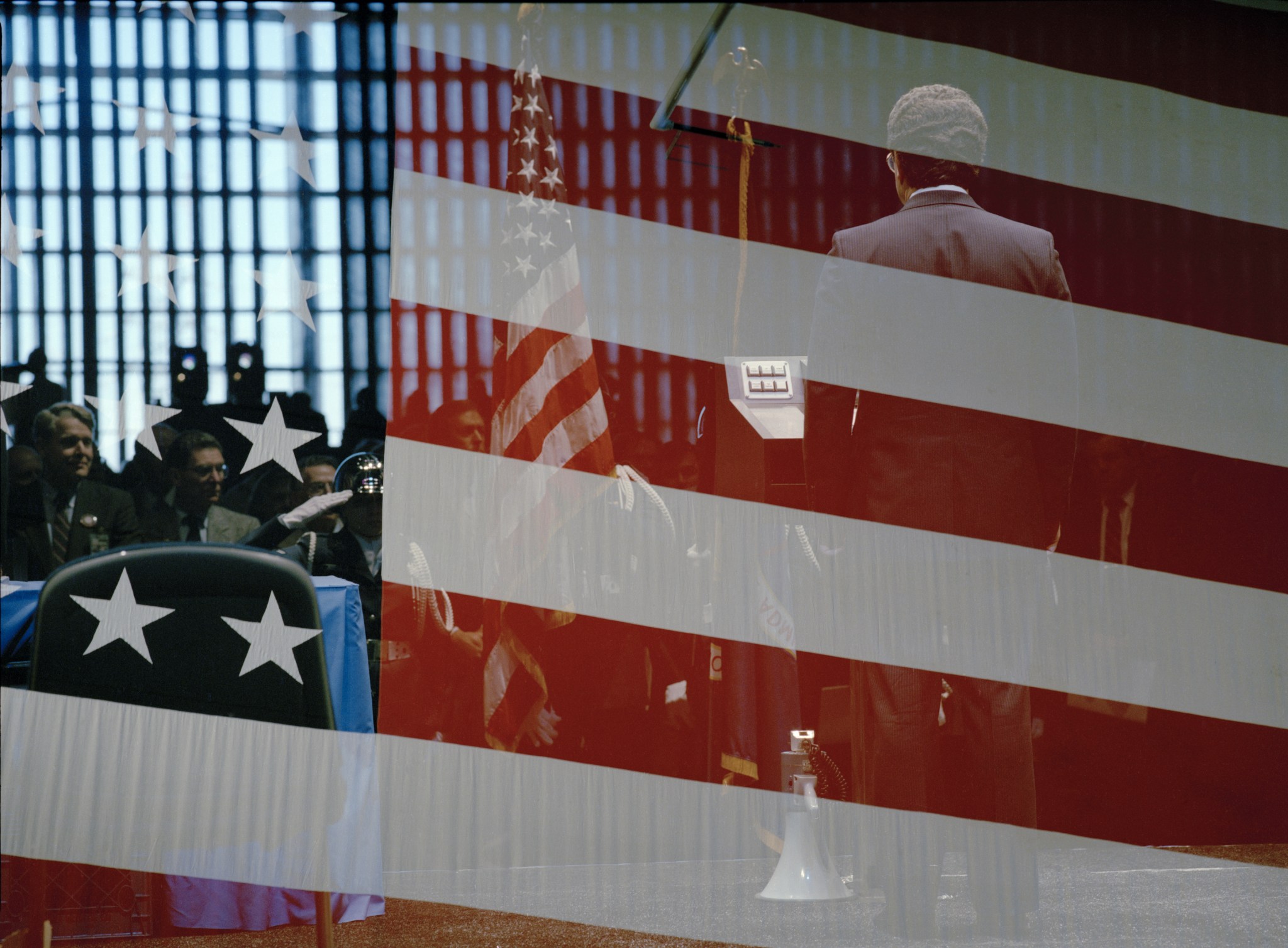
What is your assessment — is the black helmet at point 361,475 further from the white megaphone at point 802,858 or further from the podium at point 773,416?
the white megaphone at point 802,858

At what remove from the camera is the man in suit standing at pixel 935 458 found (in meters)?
1.93

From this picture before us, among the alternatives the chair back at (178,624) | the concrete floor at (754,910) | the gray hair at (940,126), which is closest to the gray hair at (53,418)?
the concrete floor at (754,910)

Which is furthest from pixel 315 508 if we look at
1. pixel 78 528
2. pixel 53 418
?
pixel 53 418

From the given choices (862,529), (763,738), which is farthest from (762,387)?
(763,738)

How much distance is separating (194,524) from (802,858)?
1.77 meters

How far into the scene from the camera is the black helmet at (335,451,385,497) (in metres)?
3.15

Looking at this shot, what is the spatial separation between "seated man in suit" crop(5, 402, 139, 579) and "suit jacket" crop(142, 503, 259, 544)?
0.13ft

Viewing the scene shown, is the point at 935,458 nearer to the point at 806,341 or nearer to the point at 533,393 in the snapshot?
the point at 533,393

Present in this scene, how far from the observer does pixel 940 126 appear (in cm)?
206

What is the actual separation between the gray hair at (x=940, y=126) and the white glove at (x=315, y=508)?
176cm

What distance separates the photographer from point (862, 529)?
80.3 inches

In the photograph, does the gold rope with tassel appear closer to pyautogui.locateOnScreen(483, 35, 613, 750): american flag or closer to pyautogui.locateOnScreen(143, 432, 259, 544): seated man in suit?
pyautogui.locateOnScreen(483, 35, 613, 750): american flag

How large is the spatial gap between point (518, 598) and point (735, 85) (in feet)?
5.52

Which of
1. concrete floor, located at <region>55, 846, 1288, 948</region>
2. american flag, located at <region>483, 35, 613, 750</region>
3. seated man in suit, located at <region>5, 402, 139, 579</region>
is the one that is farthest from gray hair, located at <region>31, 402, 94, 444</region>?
concrete floor, located at <region>55, 846, 1288, 948</region>
